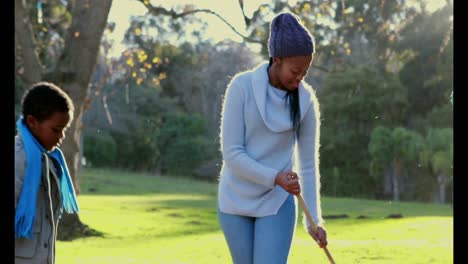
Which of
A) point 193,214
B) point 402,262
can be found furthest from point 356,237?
point 193,214

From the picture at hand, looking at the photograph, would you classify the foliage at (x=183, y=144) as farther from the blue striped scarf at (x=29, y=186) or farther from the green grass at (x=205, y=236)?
the blue striped scarf at (x=29, y=186)

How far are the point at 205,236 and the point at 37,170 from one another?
8213 millimetres

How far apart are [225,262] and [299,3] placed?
4938 mm

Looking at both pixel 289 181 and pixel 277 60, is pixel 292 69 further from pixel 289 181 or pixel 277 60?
pixel 289 181

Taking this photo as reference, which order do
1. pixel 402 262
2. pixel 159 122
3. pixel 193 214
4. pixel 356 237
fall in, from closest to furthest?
pixel 402 262, pixel 356 237, pixel 193 214, pixel 159 122

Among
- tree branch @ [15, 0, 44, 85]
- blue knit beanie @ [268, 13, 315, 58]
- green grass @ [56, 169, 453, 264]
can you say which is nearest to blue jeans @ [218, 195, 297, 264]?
blue knit beanie @ [268, 13, 315, 58]

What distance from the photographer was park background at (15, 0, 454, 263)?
33.9ft

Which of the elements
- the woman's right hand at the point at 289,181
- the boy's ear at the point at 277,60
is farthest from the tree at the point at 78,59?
the woman's right hand at the point at 289,181

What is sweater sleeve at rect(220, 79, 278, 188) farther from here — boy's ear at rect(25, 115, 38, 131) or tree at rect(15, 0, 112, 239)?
tree at rect(15, 0, 112, 239)

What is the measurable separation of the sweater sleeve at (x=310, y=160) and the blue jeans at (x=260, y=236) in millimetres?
165
